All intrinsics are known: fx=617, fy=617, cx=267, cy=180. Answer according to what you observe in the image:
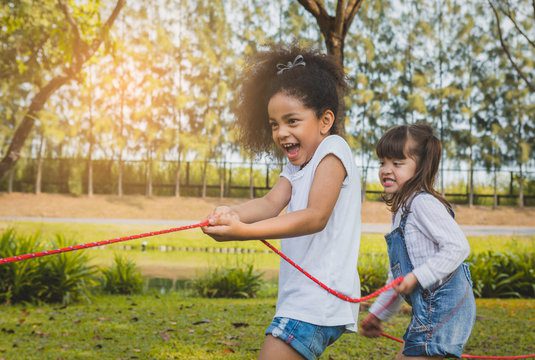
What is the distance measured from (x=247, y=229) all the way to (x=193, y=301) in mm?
5606

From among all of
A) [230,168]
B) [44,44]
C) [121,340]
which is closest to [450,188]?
[230,168]

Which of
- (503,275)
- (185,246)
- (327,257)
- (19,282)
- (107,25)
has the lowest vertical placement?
(185,246)

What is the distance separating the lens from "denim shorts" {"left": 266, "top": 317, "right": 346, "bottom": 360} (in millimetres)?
1929

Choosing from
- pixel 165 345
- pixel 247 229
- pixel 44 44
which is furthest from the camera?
pixel 44 44

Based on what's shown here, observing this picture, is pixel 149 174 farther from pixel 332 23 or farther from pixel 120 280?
pixel 332 23

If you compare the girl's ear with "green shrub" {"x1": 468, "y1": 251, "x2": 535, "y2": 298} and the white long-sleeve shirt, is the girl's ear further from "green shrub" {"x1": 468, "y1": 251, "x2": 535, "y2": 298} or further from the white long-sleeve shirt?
"green shrub" {"x1": 468, "y1": 251, "x2": 535, "y2": 298}

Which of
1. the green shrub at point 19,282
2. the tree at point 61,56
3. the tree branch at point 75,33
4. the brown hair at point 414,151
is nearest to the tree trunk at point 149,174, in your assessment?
the tree at point 61,56

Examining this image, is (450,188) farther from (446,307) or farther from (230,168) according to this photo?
(446,307)

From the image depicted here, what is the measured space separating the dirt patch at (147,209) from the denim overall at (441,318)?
58.9 ft

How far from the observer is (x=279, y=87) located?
221 cm

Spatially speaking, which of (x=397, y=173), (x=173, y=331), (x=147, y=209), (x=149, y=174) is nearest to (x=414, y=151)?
(x=397, y=173)

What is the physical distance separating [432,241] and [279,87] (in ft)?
2.66

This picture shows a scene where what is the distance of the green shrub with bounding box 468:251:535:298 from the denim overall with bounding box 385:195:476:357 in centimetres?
585

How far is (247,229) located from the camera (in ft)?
6.02
